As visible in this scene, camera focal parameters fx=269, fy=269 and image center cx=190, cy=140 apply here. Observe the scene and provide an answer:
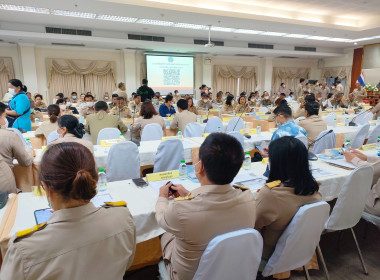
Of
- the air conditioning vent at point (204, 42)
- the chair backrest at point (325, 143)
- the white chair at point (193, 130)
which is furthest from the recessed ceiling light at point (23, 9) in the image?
the chair backrest at point (325, 143)

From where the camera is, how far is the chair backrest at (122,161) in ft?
9.15

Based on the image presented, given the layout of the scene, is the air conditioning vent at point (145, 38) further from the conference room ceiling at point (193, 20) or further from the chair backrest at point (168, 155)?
the chair backrest at point (168, 155)

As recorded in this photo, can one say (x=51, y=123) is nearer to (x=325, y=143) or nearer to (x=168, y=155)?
(x=168, y=155)

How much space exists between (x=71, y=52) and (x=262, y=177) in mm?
10724

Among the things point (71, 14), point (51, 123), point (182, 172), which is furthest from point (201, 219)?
point (71, 14)

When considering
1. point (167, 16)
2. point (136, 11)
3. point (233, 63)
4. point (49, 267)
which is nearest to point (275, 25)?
point (167, 16)

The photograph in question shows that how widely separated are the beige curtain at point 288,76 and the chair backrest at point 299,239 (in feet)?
47.7

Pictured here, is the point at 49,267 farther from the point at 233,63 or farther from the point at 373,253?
the point at 233,63

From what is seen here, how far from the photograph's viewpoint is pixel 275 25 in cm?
785

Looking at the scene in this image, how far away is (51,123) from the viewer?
4023 mm

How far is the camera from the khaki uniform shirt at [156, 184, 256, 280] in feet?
4.04

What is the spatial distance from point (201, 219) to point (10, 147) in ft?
7.03

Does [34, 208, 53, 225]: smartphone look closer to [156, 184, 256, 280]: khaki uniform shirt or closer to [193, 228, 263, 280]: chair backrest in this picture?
[156, 184, 256, 280]: khaki uniform shirt

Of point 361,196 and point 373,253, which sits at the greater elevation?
point 361,196
